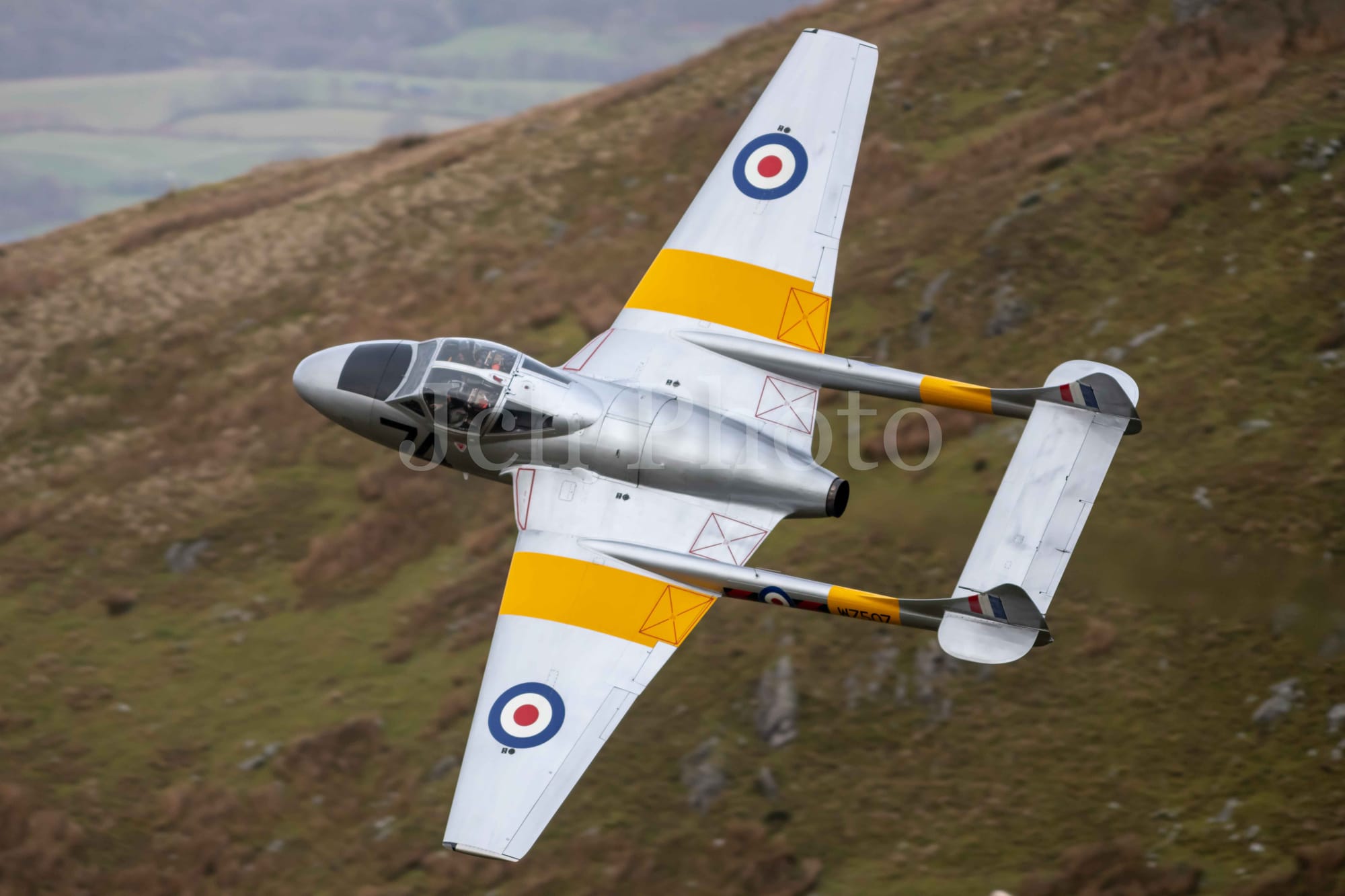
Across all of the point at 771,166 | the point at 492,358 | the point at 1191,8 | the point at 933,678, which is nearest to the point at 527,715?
the point at 492,358

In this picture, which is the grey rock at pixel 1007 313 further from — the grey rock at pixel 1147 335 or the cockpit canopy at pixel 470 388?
the cockpit canopy at pixel 470 388

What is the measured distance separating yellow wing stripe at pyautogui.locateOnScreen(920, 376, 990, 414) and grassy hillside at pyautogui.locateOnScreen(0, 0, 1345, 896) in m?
5.52

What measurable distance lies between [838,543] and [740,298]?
6.58 m

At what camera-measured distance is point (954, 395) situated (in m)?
18.4

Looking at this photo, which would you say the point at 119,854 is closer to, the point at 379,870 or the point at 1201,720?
the point at 379,870

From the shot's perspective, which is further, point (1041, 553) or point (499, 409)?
point (499, 409)

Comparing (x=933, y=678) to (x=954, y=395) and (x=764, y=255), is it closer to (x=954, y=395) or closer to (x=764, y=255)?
(x=954, y=395)

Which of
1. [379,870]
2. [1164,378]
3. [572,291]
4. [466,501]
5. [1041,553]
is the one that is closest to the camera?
[1041,553]

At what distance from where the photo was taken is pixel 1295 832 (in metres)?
18.8

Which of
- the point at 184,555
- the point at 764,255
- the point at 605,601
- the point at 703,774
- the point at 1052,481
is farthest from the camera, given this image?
the point at 184,555

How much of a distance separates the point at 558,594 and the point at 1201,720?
1168 centimetres

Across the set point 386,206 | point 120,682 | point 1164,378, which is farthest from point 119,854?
point 386,206

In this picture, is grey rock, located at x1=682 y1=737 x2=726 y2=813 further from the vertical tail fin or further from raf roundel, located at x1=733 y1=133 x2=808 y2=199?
raf roundel, located at x1=733 y1=133 x2=808 y2=199

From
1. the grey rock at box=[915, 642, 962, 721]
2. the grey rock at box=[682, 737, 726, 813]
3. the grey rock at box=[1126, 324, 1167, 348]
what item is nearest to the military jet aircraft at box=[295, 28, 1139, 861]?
the grey rock at box=[915, 642, 962, 721]
